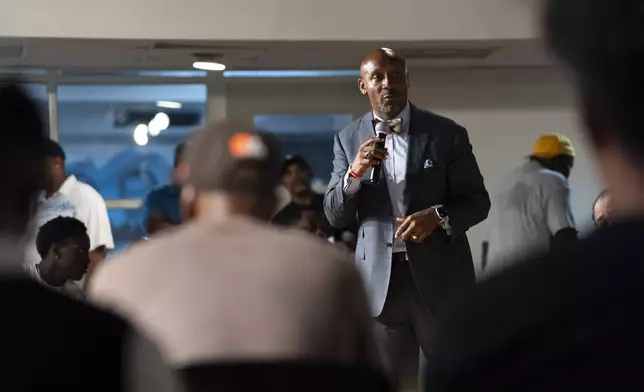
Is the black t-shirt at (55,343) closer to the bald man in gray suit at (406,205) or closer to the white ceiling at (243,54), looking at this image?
the bald man in gray suit at (406,205)

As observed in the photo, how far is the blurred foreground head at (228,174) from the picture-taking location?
1875 mm

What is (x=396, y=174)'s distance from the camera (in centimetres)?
340

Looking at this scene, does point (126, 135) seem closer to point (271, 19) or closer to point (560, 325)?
point (271, 19)

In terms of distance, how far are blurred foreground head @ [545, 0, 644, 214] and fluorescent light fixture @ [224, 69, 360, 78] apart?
241 inches

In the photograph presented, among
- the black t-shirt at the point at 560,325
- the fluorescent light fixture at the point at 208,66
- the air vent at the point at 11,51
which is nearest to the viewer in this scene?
the black t-shirt at the point at 560,325

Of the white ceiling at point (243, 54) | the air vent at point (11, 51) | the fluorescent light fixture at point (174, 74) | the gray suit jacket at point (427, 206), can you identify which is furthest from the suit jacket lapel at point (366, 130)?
the fluorescent light fixture at point (174, 74)

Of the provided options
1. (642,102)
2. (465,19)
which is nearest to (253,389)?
(642,102)

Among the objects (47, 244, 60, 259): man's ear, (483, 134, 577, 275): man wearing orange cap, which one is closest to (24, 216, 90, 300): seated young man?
(47, 244, 60, 259): man's ear

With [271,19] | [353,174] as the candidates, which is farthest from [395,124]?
[271,19]

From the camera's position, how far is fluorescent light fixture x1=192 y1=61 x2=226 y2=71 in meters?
6.55

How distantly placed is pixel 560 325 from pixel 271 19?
488cm

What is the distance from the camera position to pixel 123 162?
7.40m

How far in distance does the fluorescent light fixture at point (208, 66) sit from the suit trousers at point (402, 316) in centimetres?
352

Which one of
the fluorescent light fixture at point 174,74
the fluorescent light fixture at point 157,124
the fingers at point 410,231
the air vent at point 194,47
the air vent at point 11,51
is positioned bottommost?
Result: the fingers at point 410,231
